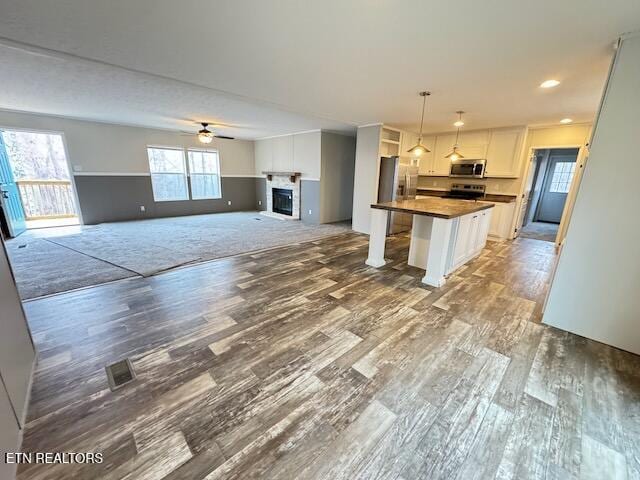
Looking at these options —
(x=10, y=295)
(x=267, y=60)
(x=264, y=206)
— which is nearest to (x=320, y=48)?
(x=267, y=60)

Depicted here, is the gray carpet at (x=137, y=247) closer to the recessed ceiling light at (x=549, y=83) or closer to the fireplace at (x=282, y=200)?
the fireplace at (x=282, y=200)

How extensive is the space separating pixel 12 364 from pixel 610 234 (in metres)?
4.57

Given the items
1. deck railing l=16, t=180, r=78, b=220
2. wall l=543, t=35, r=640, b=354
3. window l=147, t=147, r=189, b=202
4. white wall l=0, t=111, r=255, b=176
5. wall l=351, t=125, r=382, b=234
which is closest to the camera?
wall l=543, t=35, r=640, b=354

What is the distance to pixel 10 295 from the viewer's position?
1.72 metres

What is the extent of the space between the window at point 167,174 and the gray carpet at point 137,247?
2.99 ft

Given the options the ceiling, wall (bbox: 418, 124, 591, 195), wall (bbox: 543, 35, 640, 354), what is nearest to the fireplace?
the ceiling

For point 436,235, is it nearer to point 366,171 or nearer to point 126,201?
point 366,171

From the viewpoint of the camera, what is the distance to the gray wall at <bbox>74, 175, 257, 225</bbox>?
21.4 ft

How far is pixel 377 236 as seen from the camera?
158 inches

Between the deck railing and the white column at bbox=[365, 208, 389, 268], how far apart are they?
791 cm

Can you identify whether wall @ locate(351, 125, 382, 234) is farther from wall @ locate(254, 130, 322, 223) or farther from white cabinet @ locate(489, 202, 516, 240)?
white cabinet @ locate(489, 202, 516, 240)

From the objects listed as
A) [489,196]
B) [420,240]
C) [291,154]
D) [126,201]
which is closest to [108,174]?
[126,201]

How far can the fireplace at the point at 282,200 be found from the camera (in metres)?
8.20

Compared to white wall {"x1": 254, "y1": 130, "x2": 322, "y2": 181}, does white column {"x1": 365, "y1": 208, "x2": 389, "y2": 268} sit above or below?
below
